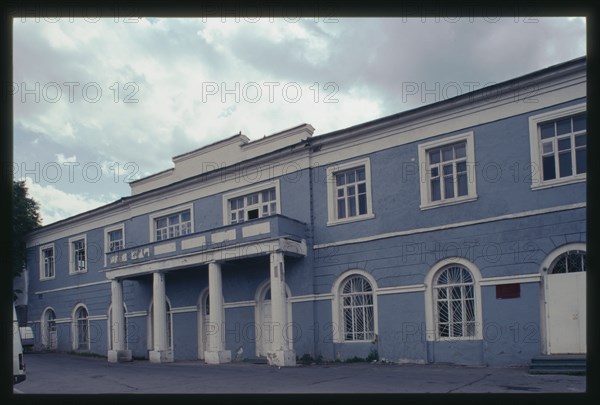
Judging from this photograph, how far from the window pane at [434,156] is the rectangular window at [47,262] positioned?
69.0ft

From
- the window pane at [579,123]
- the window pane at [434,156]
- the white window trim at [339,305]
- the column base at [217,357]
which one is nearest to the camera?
the window pane at [579,123]

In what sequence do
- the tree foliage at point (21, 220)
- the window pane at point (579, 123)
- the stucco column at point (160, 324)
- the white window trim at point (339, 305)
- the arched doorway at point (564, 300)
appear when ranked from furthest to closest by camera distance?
the tree foliage at point (21, 220) → the stucco column at point (160, 324) → the white window trim at point (339, 305) → the window pane at point (579, 123) → the arched doorway at point (564, 300)

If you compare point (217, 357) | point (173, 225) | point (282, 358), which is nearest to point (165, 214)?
point (173, 225)

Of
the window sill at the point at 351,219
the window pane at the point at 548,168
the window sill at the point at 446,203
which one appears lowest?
the window sill at the point at 351,219

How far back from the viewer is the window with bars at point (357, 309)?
17.1m

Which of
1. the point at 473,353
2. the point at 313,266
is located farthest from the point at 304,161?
the point at 473,353

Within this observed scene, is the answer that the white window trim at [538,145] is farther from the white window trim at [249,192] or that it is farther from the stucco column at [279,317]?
the white window trim at [249,192]

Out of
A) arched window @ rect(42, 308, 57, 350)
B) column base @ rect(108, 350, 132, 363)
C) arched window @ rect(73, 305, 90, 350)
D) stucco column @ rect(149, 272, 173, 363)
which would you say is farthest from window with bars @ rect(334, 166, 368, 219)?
arched window @ rect(42, 308, 57, 350)

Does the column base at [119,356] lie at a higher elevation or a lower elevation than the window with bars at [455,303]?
lower

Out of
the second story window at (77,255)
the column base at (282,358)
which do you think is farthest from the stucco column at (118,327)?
the column base at (282,358)

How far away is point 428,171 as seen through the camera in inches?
646

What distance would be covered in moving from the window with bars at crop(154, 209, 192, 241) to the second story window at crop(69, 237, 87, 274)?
5.62 meters

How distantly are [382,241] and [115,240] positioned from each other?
1424cm

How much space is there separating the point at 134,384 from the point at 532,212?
409 inches
